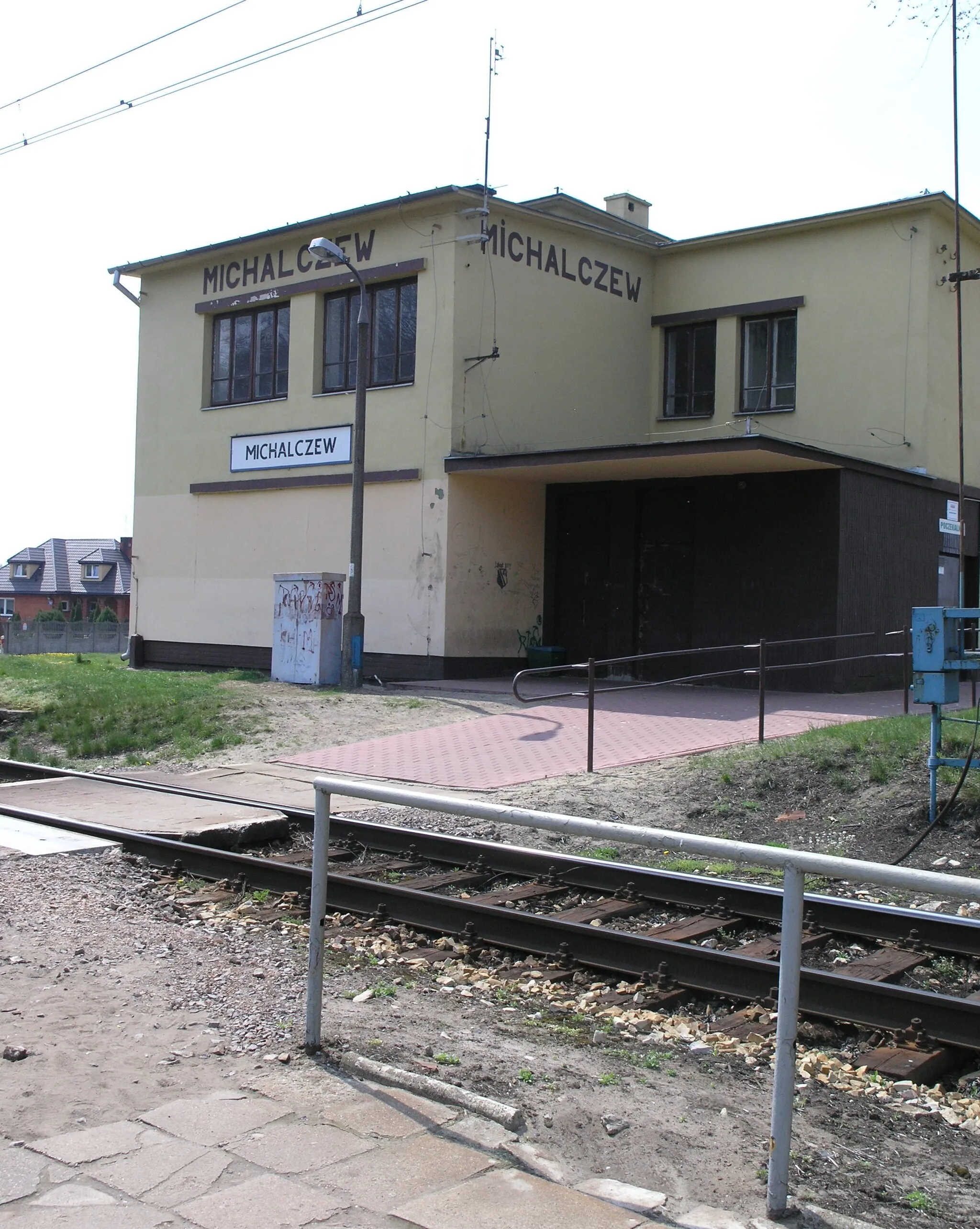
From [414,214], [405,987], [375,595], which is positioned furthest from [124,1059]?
[414,214]

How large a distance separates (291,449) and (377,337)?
276cm

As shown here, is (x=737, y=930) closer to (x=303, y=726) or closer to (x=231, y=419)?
Result: (x=303, y=726)

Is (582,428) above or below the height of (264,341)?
below

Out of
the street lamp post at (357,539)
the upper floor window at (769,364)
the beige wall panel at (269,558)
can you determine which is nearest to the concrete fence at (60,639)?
the beige wall panel at (269,558)

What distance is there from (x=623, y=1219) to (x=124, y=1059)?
2189 millimetres

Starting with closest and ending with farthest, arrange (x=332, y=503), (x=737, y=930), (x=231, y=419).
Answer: (x=737, y=930) → (x=332, y=503) → (x=231, y=419)

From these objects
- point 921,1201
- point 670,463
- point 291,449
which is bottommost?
point 921,1201

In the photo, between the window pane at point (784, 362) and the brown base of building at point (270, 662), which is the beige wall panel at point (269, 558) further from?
the window pane at point (784, 362)

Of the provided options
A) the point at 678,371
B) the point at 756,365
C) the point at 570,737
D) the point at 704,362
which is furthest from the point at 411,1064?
the point at 678,371

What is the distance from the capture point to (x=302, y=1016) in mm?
5180

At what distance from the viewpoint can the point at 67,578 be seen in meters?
84.6

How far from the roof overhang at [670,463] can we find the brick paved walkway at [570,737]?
11.3 feet

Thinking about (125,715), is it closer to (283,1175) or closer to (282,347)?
(282,347)

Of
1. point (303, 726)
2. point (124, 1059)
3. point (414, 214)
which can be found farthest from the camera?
point (414, 214)
